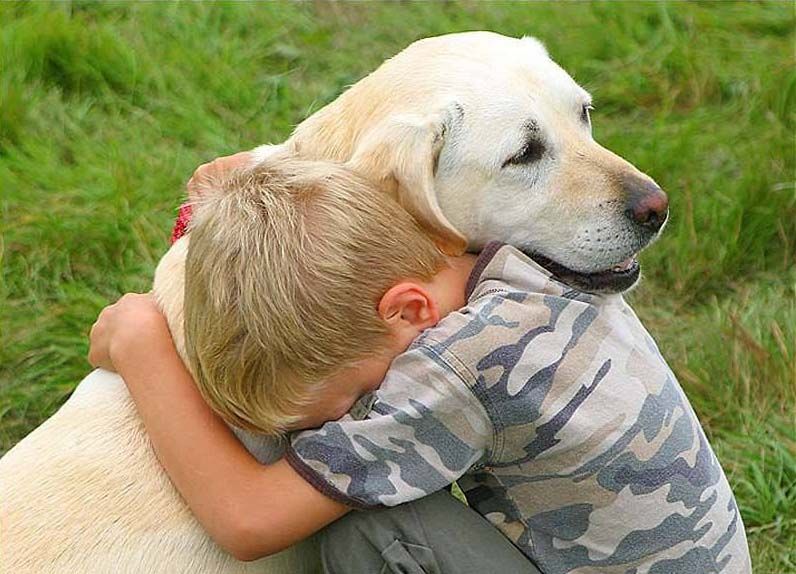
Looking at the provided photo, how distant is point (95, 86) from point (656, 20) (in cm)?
234

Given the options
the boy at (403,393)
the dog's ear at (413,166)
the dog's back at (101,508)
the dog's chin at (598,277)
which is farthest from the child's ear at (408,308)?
the dog's back at (101,508)

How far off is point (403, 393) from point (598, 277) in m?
0.51

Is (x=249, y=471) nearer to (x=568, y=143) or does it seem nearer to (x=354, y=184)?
(x=354, y=184)

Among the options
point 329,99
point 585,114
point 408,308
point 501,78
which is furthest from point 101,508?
point 329,99

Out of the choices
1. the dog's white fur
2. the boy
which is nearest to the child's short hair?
the boy

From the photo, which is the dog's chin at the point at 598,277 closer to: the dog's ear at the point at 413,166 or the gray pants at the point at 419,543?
the dog's ear at the point at 413,166

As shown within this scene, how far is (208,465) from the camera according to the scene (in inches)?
95.2

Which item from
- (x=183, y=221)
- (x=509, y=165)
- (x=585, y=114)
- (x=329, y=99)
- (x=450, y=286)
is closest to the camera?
(x=450, y=286)

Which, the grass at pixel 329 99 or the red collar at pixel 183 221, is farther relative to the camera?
the grass at pixel 329 99

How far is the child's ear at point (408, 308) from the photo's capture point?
7.58 ft

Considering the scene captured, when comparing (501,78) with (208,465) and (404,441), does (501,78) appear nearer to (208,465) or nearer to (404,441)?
(404,441)

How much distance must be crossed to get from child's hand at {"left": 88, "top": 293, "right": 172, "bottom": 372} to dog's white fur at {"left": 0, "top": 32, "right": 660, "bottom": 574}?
1.5 inches

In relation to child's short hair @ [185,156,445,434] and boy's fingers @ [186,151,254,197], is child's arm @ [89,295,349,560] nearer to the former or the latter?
child's short hair @ [185,156,445,434]

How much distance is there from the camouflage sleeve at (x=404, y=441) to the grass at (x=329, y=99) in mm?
1427
